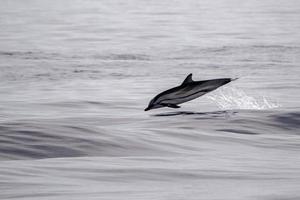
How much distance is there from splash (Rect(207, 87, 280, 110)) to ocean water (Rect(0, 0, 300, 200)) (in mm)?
40

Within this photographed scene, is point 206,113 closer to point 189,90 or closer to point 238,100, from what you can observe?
point 189,90

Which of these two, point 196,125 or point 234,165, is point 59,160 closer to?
point 234,165

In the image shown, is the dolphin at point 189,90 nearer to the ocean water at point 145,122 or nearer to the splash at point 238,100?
the ocean water at point 145,122

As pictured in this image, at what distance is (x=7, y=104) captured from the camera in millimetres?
20750

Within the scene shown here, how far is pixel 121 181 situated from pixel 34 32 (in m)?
42.7

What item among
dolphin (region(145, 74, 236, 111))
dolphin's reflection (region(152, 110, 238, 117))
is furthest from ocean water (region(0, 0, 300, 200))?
dolphin (region(145, 74, 236, 111))

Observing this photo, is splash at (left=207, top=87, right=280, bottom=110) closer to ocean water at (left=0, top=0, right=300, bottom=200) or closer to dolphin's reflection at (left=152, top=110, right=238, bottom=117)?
ocean water at (left=0, top=0, right=300, bottom=200)

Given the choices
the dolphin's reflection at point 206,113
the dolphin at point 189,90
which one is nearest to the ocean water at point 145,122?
the dolphin's reflection at point 206,113

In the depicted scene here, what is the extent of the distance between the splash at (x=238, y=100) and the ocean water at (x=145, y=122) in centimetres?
4

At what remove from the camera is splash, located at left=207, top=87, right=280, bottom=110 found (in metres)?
19.6

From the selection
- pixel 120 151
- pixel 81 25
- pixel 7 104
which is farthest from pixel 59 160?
pixel 81 25

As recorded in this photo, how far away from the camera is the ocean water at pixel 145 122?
9.74 m

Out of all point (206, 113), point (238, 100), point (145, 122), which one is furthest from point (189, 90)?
point (238, 100)

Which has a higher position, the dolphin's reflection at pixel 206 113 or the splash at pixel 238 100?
the dolphin's reflection at pixel 206 113
